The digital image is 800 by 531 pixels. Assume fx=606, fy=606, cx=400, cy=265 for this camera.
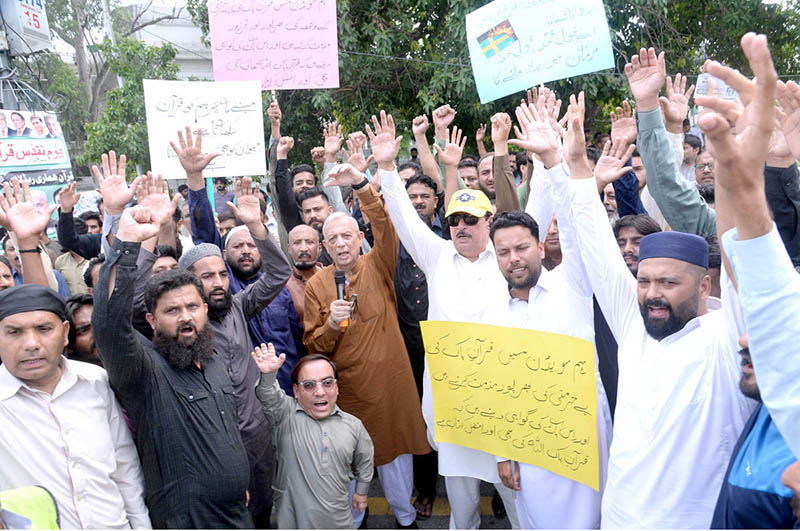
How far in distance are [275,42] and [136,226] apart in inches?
160

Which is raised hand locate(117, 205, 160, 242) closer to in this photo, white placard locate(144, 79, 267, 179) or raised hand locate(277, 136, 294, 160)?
raised hand locate(277, 136, 294, 160)

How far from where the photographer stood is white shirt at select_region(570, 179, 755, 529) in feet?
7.00

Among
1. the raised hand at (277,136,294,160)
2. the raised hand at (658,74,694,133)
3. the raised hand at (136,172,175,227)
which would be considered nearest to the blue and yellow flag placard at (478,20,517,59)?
the raised hand at (658,74,694,133)

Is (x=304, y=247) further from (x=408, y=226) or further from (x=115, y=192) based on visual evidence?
(x=115, y=192)

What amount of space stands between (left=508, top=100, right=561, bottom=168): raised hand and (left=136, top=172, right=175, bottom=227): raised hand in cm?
173

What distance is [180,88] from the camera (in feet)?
18.2

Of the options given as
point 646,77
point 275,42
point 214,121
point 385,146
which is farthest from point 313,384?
point 275,42

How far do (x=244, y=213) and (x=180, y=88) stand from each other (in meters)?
2.39

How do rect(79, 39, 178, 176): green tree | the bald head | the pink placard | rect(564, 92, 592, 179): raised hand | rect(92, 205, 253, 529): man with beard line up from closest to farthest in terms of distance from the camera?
rect(92, 205, 253, 529): man with beard
rect(564, 92, 592, 179): raised hand
the bald head
the pink placard
rect(79, 39, 178, 176): green tree

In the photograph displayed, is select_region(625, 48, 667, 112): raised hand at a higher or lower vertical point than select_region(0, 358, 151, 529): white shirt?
higher

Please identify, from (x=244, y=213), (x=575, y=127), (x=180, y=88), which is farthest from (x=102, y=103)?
(x=575, y=127)

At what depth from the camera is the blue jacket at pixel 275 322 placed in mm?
3924

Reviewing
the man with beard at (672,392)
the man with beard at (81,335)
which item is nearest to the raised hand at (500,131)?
the man with beard at (672,392)

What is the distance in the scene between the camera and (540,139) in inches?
116
